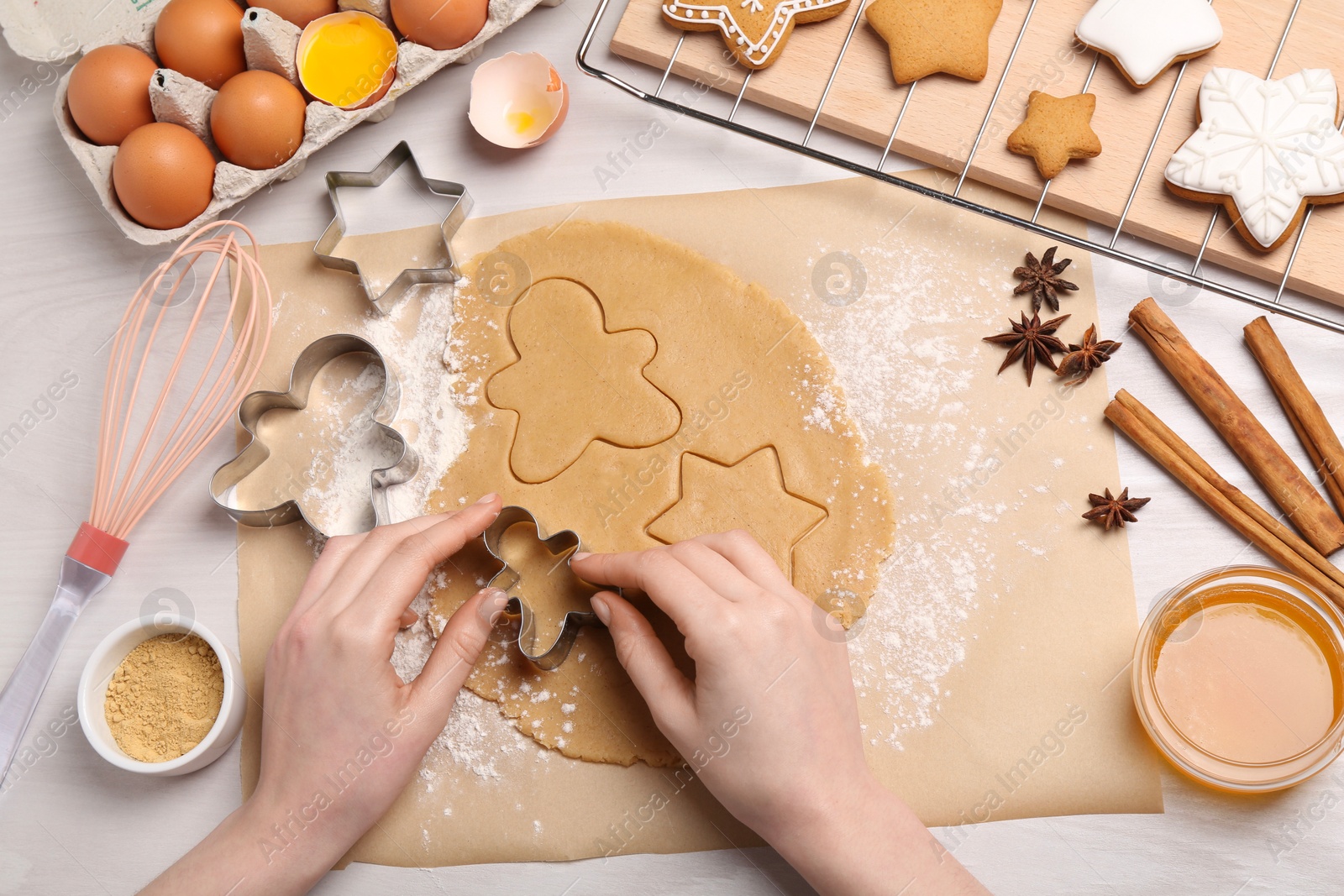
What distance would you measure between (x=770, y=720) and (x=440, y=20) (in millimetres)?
1392

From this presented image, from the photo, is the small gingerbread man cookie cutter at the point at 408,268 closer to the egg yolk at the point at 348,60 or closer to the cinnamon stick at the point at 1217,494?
the egg yolk at the point at 348,60

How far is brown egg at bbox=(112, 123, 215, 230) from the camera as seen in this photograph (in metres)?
1.56

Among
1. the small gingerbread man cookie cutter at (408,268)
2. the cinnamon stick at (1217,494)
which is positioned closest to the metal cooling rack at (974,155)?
the cinnamon stick at (1217,494)

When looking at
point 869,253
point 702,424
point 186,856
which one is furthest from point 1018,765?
point 186,856

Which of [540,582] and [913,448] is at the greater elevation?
[913,448]

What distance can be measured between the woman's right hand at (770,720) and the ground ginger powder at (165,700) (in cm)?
74

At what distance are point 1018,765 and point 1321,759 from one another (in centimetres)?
45

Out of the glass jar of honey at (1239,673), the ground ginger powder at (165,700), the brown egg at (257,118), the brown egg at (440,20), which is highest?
the brown egg at (440,20)

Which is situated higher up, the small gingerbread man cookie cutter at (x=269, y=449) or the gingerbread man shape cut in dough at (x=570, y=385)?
the gingerbread man shape cut in dough at (x=570, y=385)

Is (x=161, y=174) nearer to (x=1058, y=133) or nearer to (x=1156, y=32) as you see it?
(x=1058, y=133)

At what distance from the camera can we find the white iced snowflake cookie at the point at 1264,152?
4.94ft

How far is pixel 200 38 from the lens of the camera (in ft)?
5.28

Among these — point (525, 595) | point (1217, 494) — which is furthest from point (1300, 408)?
point (525, 595)

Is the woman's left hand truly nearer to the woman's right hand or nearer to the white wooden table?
the white wooden table
